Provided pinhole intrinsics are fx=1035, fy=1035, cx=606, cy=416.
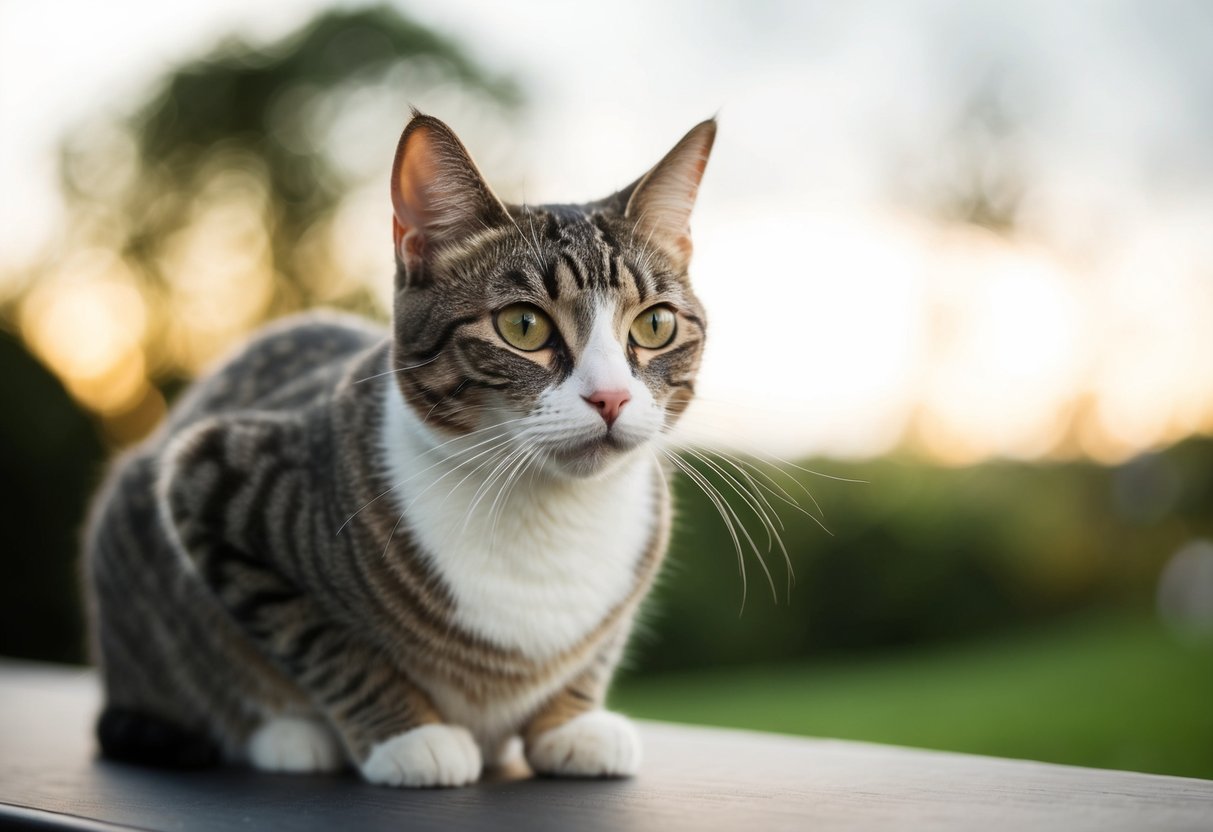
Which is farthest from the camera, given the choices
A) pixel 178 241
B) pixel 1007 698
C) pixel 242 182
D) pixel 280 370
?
pixel 242 182

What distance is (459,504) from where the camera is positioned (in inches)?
50.8

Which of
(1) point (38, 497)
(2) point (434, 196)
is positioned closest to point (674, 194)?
(2) point (434, 196)

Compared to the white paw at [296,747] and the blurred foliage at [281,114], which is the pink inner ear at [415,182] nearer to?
the white paw at [296,747]

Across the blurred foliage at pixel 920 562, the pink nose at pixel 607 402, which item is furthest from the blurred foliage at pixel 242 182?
the pink nose at pixel 607 402

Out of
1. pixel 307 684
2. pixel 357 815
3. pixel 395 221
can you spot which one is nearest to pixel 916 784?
pixel 357 815

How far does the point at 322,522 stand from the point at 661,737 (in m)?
0.68

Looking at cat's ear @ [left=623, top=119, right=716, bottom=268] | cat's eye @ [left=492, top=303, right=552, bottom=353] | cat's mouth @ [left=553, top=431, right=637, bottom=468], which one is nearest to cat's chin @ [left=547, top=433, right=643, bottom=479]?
cat's mouth @ [left=553, top=431, right=637, bottom=468]

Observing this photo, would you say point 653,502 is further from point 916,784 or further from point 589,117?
point 589,117

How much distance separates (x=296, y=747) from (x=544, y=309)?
0.68m

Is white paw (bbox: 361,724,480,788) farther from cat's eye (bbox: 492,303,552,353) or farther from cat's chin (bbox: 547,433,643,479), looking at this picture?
cat's eye (bbox: 492,303,552,353)

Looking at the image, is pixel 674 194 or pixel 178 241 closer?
pixel 674 194

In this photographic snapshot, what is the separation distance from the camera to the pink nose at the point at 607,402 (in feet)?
3.70

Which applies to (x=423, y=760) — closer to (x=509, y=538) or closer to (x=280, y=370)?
(x=509, y=538)

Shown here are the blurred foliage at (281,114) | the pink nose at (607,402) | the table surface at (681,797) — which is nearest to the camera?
the table surface at (681,797)
